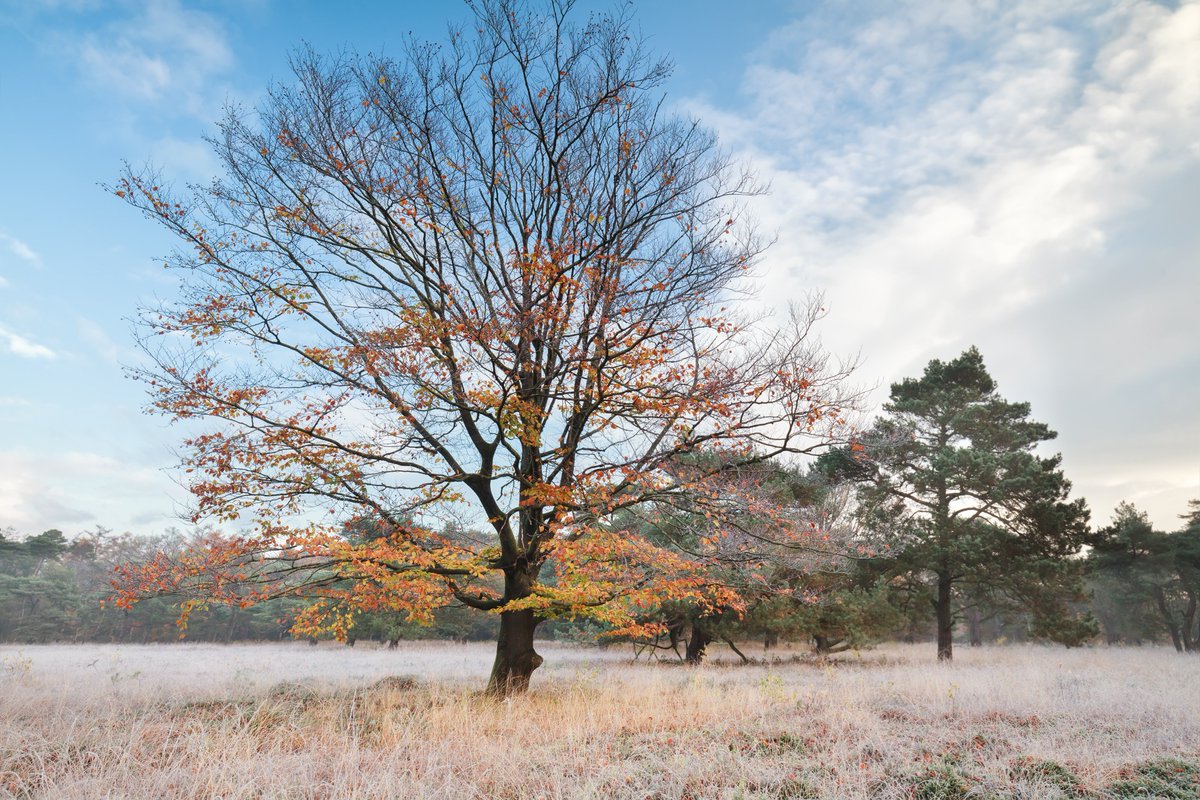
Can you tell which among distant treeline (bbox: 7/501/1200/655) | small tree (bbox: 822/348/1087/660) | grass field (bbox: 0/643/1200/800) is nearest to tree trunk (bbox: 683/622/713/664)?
distant treeline (bbox: 7/501/1200/655)

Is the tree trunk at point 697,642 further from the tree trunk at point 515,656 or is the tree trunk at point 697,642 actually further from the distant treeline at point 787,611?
the tree trunk at point 515,656

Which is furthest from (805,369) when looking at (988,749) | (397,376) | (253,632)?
(253,632)

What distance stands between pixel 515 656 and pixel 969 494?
15505 millimetres

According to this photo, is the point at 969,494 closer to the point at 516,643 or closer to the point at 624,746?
the point at 516,643

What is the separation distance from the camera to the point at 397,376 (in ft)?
27.5

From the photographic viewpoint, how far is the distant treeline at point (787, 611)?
17.9m

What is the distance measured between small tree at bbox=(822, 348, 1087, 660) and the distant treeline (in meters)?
1.12

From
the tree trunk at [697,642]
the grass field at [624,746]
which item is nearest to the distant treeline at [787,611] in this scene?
the tree trunk at [697,642]

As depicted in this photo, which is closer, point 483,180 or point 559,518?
point 559,518

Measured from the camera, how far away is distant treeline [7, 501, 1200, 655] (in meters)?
17.9

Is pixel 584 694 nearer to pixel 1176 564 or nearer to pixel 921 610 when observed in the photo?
pixel 921 610

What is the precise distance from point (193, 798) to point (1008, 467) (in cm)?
2050

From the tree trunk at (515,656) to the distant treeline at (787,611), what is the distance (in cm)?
753

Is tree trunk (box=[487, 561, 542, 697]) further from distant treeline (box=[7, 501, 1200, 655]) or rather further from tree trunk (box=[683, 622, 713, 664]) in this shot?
tree trunk (box=[683, 622, 713, 664])
